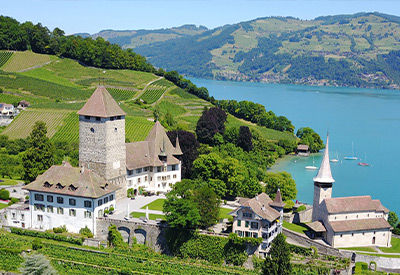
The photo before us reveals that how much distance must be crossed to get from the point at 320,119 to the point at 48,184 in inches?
4428

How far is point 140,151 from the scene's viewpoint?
60.2 m

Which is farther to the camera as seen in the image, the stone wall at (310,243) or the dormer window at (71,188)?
the dormer window at (71,188)

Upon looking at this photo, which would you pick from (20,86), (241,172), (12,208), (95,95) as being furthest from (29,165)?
(20,86)

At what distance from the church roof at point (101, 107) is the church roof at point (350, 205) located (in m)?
23.3

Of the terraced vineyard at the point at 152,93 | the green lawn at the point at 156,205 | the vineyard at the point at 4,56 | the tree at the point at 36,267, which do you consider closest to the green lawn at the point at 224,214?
the green lawn at the point at 156,205

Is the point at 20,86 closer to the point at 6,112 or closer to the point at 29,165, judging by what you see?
the point at 6,112

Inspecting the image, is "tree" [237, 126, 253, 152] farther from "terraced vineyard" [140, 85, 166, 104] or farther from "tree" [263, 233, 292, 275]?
"tree" [263, 233, 292, 275]

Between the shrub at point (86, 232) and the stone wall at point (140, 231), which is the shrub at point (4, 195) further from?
the stone wall at point (140, 231)

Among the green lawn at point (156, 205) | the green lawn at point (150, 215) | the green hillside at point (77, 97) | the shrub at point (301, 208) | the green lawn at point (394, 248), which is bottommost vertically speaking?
the green lawn at point (394, 248)

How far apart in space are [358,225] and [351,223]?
75 centimetres

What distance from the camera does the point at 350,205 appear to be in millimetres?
50844

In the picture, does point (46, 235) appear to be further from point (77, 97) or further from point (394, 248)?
point (77, 97)

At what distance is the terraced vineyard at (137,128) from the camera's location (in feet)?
269

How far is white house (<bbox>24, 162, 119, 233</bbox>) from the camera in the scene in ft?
160
